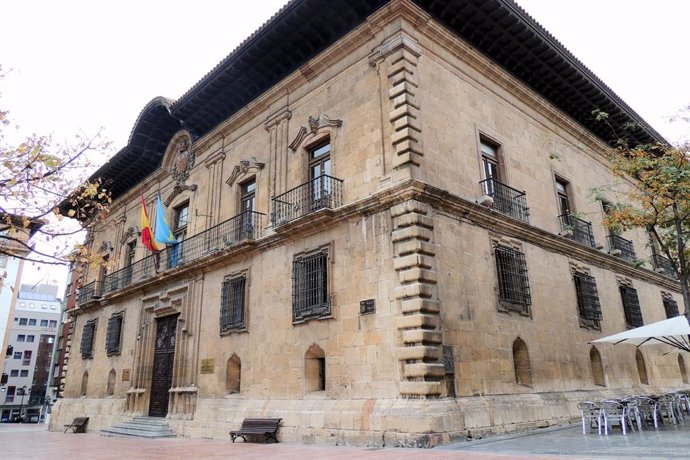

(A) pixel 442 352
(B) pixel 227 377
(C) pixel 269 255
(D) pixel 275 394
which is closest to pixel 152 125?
(C) pixel 269 255

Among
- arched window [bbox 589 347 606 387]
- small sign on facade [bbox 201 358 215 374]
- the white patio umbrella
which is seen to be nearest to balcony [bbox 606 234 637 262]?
arched window [bbox 589 347 606 387]

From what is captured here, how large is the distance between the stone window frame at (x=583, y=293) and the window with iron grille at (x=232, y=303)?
9.47 metres

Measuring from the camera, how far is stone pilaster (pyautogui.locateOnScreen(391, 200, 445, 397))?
9.56 meters

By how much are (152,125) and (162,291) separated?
6938 millimetres

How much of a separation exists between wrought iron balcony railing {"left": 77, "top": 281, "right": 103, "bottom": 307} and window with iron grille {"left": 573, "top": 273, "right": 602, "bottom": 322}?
1890 centimetres

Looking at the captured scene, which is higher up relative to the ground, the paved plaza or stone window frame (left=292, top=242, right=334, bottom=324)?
stone window frame (left=292, top=242, right=334, bottom=324)

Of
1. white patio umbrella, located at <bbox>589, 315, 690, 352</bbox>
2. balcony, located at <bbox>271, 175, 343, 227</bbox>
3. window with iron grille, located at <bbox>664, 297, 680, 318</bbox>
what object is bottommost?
white patio umbrella, located at <bbox>589, 315, 690, 352</bbox>

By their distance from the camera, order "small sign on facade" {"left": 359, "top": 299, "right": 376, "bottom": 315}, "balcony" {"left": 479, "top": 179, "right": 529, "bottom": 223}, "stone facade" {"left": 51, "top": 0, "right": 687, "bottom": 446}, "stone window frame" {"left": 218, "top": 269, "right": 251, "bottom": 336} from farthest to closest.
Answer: "stone window frame" {"left": 218, "top": 269, "right": 251, "bottom": 336}, "balcony" {"left": 479, "top": 179, "right": 529, "bottom": 223}, "small sign on facade" {"left": 359, "top": 299, "right": 376, "bottom": 315}, "stone facade" {"left": 51, "top": 0, "right": 687, "bottom": 446}

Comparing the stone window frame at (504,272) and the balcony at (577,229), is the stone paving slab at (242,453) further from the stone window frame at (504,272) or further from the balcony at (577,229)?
the balcony at (577,229)

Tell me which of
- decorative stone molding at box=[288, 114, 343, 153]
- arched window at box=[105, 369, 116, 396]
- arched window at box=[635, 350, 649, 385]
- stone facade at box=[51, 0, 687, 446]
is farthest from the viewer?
arched window at box=[105, 369, 116, 396]

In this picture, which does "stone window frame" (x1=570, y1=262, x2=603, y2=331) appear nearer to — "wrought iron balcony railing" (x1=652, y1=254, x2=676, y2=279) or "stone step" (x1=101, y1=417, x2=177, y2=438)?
"wrought iron balcony railing" (x1=652, y1=254, x2=676, y2=279)

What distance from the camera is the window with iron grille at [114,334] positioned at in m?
20.1

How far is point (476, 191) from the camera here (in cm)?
1268

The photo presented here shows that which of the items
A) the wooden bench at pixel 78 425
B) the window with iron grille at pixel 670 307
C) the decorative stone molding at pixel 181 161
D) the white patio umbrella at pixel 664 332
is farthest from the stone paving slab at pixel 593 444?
the wooden bench at pixel 78 425
